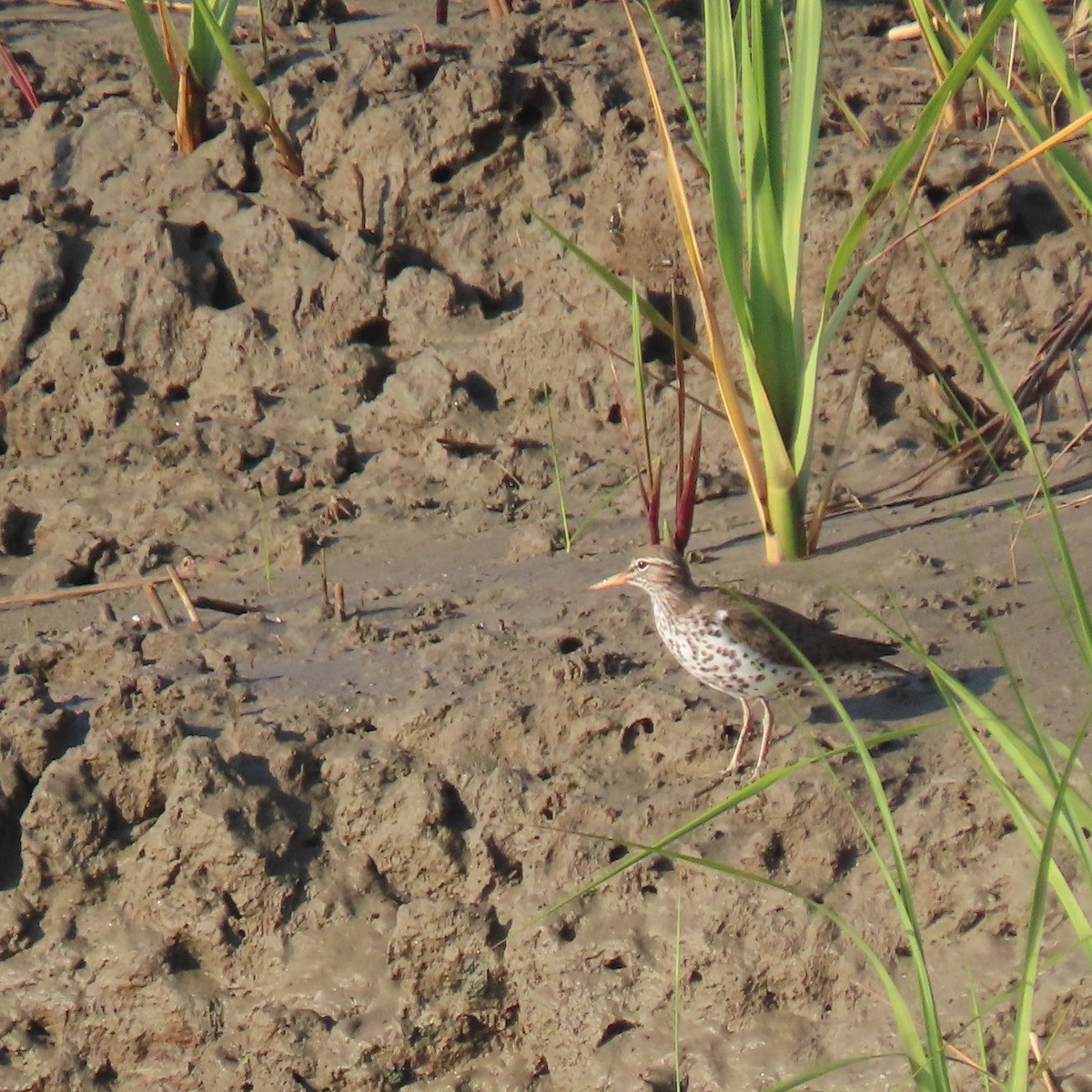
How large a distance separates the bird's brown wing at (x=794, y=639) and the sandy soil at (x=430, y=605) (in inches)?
8.3

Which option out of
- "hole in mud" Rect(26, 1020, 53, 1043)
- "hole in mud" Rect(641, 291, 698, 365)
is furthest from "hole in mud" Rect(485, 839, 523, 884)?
"hole in mud" Rect(641, 291, 698, 365)

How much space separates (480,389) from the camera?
7027 mm

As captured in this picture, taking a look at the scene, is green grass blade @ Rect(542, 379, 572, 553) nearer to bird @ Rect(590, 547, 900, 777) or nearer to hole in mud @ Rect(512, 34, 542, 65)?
bird @ Rect(590, 547, 900, 777)

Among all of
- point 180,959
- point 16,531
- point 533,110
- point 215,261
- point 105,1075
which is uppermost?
point 533,110

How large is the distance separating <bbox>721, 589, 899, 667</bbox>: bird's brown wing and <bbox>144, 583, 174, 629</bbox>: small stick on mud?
7.06ft

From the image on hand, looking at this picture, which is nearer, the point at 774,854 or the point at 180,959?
the point at 774,854

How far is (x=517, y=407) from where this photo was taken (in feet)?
22.8

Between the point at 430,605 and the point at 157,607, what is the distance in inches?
40.4

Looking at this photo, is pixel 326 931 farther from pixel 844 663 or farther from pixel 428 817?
pixel 844 663

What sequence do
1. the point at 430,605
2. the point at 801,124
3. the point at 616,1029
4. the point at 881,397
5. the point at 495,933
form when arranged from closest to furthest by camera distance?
the point at 616,1029
the point at 495,933
the point at 801,124
the point at 430,605
the point at 881,397

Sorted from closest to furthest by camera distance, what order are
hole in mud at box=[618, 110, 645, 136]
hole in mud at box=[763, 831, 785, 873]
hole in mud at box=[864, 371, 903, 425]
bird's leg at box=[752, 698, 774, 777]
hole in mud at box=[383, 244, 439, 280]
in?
hole in mud at box=[763, 831, 785, 873]
bird's leg at box=[752, 698, 774, 777]
hole in mud at box=[864, 371, 903, 425]
hole in mud at box=[618, 110, 645, 136]
hole in mud at box=[383, 244, 439, 280]

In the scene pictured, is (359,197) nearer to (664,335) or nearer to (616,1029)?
(664,335)

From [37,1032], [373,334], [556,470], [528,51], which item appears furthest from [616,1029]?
[528,51]

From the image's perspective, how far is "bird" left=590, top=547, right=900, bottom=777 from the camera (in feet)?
15.4
